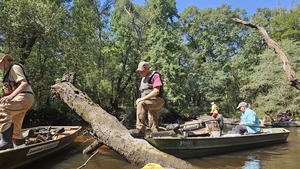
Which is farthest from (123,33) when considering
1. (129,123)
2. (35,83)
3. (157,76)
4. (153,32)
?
(157,76)

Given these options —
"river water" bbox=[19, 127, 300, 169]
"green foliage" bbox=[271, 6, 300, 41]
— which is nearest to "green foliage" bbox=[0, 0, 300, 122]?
"green foliage" bbox=[271, 6, 300, 41]

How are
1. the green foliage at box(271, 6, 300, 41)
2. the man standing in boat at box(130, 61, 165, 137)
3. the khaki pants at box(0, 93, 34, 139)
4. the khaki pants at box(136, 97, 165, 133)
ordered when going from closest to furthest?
the khaki pants at box(0, 93, 34, 139) → the man standing in boat at box(130, 61, 165, 137) → the khaki pants at box(136, 97, 165, 133) → the green foliage at box(271, 6, 300, 41)

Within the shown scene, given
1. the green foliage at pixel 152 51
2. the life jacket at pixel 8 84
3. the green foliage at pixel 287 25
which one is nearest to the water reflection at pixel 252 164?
the life jacket at pixel 8 84

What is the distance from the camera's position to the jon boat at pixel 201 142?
7.95 m

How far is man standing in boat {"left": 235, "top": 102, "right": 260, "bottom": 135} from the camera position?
10727 millimetres

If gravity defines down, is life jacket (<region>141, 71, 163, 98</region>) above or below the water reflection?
above

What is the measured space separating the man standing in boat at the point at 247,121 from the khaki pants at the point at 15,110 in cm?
727

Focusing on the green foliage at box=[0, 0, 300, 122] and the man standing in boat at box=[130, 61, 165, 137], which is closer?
the man standing in boat at box=[130, 61, 165, 137]

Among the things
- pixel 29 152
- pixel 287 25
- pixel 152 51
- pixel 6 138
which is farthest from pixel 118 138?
pixel 287 25

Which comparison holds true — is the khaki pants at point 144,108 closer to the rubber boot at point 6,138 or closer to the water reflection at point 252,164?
the rubber boot at point 6,138

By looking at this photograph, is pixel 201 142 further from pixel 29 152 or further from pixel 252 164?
pixel 29 152

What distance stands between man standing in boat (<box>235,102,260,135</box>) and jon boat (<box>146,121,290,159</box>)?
0.32 m

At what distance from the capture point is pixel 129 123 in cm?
2486

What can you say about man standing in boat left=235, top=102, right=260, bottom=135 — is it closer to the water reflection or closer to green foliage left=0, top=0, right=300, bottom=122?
the water reflection
